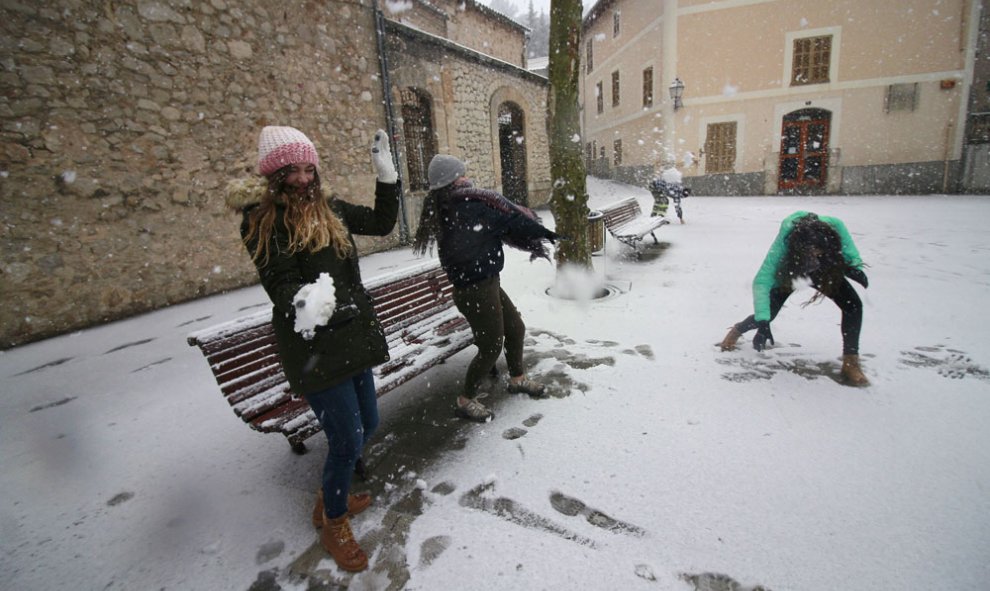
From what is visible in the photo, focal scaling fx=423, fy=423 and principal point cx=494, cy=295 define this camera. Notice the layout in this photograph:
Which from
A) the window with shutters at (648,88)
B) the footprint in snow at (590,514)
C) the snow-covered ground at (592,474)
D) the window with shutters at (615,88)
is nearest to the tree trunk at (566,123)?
the snow-covered ground at (592,474)

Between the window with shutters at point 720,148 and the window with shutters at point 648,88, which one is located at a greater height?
the window with shutters at point 648,88

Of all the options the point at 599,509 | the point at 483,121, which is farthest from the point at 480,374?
the point at 483,121

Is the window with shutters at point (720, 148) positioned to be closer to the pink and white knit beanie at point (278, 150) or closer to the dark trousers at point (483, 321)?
the dark trousers at point (483, 321)

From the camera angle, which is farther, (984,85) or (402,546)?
(984,85)

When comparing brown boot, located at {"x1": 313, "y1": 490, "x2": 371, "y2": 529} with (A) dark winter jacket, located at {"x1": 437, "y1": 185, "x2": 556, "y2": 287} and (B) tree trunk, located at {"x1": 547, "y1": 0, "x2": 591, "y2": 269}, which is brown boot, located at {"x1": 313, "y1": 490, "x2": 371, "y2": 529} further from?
(B) tree trunk, located at {"x1": 547, "y1": 0, "x2": 591, "y2": 269}

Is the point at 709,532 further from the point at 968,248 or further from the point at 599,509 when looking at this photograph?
the point at 968,248

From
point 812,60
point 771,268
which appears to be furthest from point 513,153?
point 812,60

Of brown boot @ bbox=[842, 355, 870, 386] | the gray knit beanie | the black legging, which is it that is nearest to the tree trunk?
the gray knit beanie

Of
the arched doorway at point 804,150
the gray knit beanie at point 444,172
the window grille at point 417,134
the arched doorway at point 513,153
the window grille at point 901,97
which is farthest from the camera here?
the arched doorway at point 804,150

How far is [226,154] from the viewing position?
19.7 ft

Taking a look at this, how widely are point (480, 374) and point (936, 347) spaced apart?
3413 mm

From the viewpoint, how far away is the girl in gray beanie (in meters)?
2.41

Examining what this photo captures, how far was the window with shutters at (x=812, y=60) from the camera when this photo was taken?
14469 mm

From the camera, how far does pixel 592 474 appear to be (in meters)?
2.08
